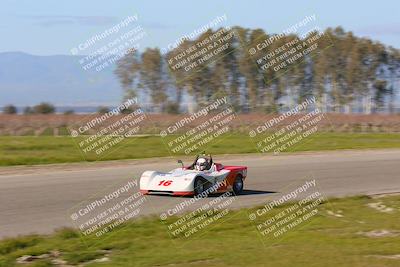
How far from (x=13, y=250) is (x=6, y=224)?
2.47 metres

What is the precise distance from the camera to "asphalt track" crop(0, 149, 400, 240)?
1401 centimetres

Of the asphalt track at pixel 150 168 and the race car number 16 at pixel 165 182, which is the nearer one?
the asphalt track at pixel 150 168

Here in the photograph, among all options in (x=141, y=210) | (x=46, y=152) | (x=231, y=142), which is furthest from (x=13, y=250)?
(x=231, y=142)

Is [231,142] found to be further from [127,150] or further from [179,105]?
[179,105]

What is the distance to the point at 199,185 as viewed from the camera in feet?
55.2

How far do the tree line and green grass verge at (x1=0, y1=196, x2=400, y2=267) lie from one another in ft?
205

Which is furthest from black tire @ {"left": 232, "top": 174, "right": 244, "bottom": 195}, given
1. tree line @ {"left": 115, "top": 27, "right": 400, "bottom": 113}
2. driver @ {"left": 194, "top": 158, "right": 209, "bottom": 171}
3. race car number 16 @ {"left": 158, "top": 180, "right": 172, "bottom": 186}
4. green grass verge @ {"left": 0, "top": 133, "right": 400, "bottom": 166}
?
tree line @ {"left": 115, "top": 27, "right": 400, "bottom": 113}

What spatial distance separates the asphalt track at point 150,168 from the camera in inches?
551

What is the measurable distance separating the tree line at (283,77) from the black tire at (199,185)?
190ft

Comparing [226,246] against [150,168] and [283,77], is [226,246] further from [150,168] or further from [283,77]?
[283,77]

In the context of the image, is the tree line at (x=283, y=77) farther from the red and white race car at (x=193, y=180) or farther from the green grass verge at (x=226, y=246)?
the green grass verge at (x=226, y=246)

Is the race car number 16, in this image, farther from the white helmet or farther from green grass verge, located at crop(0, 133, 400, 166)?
green grass verge, located at crop(0, 133, 400, 166)

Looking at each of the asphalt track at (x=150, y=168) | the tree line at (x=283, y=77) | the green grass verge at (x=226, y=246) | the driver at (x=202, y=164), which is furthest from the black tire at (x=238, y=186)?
the tree line at (x=283, y=77)

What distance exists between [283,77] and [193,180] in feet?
214
